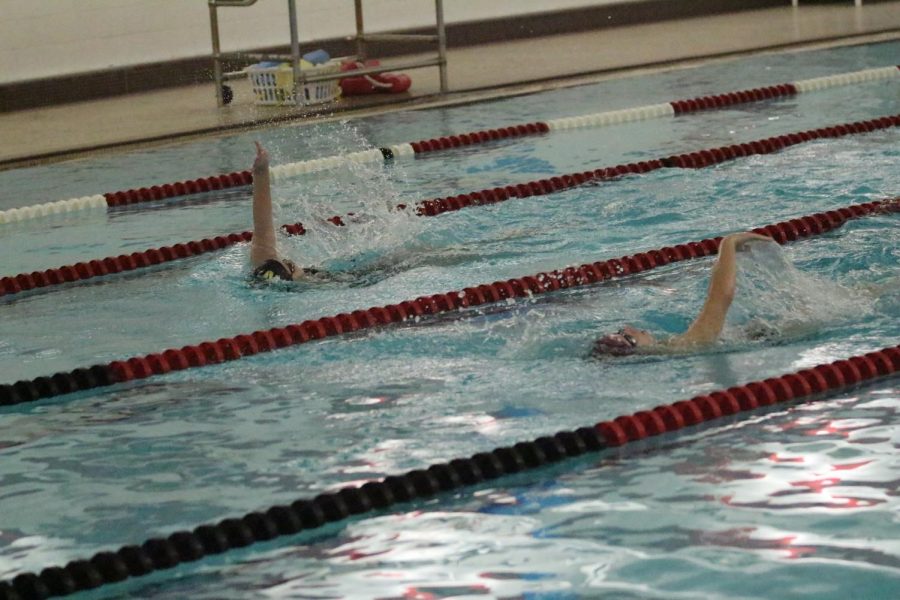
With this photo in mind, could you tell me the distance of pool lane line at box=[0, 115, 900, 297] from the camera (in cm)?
591

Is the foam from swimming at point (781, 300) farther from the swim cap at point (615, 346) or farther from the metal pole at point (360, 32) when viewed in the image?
the metal pole at point (360, 32)

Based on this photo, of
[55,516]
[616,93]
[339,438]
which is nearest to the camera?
[55,516]

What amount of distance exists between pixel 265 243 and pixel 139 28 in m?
7.18

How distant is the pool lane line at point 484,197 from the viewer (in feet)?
19.4

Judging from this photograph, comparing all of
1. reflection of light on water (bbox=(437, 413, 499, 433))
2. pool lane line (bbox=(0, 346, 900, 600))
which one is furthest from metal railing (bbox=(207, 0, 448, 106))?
pool lane line (bbox=(0, 346, 900, 600))

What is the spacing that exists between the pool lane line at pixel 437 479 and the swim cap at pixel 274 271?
2084 millimetres

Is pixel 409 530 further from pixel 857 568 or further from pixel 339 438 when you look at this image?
pixel 857 568

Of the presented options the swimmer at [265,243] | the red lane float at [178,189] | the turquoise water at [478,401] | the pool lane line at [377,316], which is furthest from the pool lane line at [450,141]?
the pool lane line at [377,316]

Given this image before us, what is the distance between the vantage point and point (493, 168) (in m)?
7.80

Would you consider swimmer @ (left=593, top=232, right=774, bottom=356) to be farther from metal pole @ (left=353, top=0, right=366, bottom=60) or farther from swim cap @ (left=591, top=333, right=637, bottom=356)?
metal pole @ (left=353, top=0, right=366, bottom=60)

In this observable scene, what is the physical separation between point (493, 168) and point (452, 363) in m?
3.58

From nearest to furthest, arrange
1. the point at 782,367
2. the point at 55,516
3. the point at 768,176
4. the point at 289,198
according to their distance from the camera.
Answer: the point at 55,516
the point at 782,367
the point at 768,176
the point at 289,198

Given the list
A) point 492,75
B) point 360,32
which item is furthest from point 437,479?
point 360,32

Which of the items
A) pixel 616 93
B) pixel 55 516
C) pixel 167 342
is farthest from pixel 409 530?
pixel 616 93
